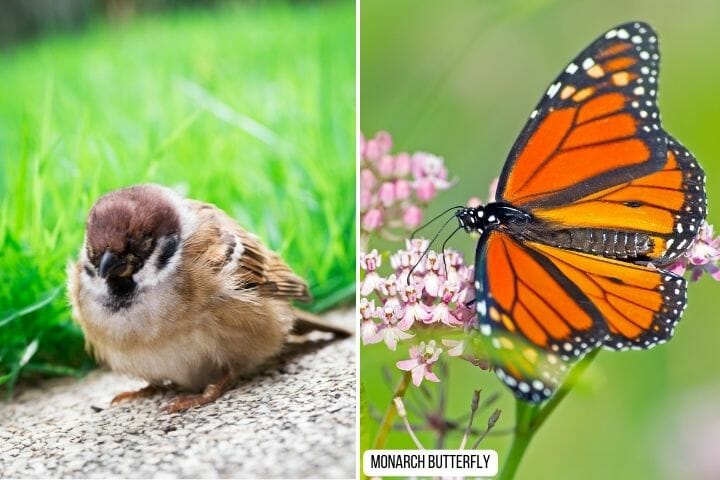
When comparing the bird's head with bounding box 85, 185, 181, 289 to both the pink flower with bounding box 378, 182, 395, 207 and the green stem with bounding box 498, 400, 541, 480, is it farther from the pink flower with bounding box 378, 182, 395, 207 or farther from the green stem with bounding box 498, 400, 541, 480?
the green stem with bounding box 498, 400, 541, 480

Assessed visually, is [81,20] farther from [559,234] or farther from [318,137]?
[559,234]

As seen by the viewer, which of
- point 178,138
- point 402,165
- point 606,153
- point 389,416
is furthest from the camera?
point 178,138

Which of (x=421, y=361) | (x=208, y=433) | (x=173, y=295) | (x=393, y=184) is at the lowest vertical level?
(x=208, y=433)

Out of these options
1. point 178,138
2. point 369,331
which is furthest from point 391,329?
point 178,138

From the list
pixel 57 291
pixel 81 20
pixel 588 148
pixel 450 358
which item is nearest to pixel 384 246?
pixel 450 358

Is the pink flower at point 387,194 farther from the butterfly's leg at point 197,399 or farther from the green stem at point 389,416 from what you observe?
the butterfly's leg at point 197,399

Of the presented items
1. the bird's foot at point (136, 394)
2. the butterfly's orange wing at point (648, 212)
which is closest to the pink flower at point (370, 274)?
the butterfly's orange wing at point (648, 212)

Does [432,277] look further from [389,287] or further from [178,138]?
[178,138]
